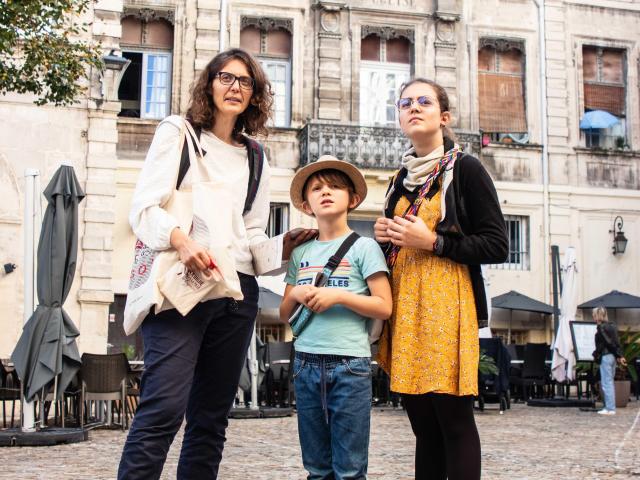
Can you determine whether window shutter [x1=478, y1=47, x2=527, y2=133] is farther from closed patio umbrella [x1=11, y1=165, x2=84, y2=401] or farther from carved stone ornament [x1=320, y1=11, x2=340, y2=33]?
closed patio umbrella [x1=11, y1=165, x2=84, y2=401]

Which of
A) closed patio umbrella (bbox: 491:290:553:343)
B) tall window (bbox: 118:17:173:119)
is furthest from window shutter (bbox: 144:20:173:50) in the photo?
closed patio umbrella (bbox: 491:290:553:343)

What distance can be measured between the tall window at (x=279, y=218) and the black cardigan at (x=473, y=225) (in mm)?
17743

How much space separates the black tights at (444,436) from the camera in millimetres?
3369

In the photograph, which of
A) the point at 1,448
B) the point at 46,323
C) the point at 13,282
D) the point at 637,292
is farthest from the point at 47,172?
the point at 637,292

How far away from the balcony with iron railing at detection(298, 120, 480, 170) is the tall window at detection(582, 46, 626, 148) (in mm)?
4023

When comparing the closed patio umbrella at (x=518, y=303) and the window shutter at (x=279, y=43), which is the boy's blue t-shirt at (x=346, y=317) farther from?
the window shutter at (x=279, y=43)

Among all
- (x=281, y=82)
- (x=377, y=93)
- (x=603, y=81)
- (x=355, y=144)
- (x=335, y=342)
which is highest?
(x=603, y=81)

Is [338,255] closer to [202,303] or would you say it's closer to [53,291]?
[202,303]

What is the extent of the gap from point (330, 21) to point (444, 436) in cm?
1970

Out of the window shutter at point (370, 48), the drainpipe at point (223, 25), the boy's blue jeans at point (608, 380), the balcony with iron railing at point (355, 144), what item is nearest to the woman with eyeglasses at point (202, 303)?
the boy's blue jeans at point (608, 380)

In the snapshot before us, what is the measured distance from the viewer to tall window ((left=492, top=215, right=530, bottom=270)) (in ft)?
75.1

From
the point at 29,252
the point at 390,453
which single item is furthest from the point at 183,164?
the point at 29,252

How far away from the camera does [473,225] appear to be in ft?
11.6

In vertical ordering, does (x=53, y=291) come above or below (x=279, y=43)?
below
